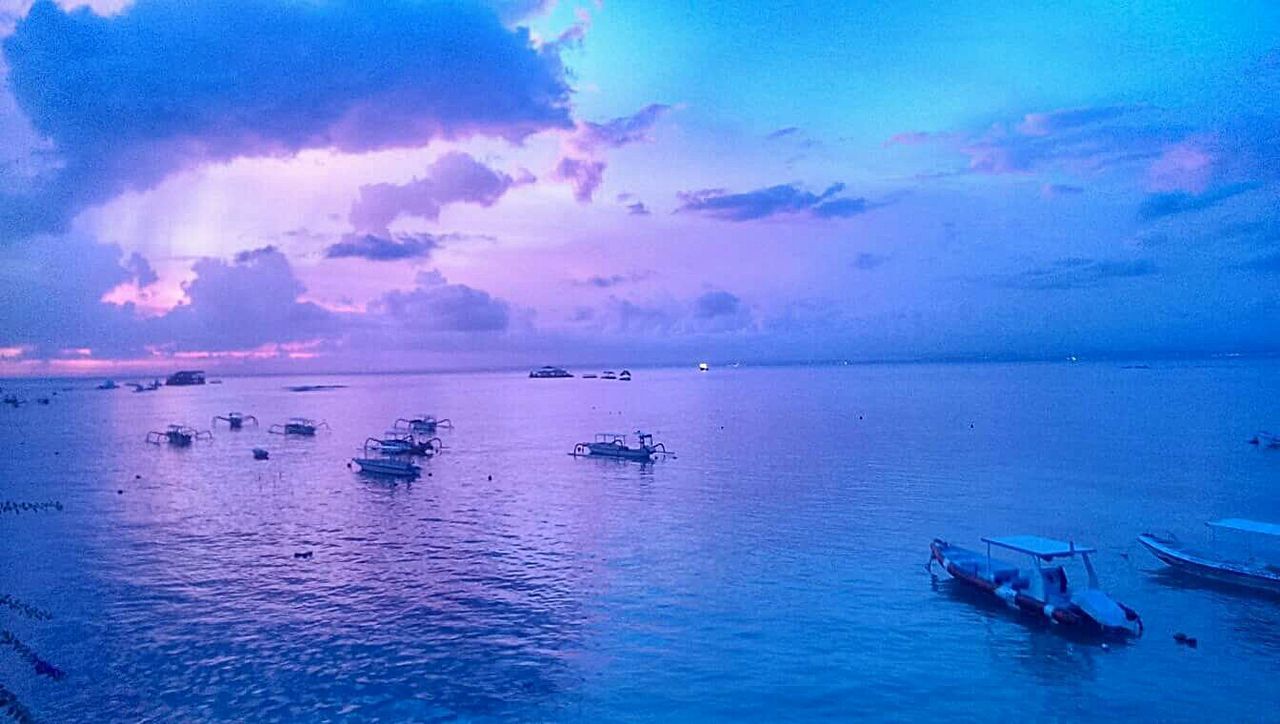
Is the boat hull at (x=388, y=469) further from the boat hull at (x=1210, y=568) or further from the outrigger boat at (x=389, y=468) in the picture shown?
the boat hull at (x=1210, y=568)

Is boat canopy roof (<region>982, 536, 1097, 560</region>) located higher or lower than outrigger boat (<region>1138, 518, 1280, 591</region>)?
higher

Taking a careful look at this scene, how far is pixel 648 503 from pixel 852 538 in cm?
1529

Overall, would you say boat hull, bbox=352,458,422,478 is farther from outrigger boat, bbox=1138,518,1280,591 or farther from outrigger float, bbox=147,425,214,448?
outrigger boat, bbox=1138,518,1280,591

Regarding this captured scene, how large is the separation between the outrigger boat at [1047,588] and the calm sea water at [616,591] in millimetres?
852

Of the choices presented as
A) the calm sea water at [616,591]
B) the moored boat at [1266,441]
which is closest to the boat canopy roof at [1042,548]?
Result: the calm sea water at [616,591]

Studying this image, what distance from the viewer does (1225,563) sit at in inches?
1310

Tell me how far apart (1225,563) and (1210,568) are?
69cm

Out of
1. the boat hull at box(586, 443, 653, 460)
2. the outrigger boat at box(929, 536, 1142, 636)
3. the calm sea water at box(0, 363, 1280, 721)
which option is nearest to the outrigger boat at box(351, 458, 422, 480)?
the calm sea water at box(0, 363, 1280, 721)

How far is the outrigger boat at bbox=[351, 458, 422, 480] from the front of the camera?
63406 mm

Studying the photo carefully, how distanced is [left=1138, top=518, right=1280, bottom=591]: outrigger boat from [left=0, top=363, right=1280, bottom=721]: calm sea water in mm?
867

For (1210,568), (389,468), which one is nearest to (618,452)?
(389,468)

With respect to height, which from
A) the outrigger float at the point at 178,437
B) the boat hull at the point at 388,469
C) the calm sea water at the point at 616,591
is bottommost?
the calm sea water at the point at 616,591

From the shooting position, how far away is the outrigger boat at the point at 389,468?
208 ft

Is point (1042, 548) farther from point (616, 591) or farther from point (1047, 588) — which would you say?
point (616, 591)
